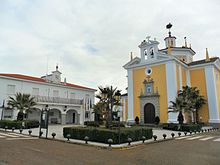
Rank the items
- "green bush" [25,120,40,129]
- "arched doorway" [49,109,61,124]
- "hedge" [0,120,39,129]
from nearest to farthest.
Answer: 1. "hedge" [0,120,39,129]
2. "green bush" [25,120,40,129]
3. "arched doorway" [49,109,61,124]

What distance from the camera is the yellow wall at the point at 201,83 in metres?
30.8

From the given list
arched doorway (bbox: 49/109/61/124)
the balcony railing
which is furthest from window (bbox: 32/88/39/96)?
arched doorway (bbox: 49/109/61/124)

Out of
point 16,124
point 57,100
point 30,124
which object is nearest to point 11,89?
point 57,100

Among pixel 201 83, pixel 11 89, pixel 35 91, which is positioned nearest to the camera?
pixel 11 89

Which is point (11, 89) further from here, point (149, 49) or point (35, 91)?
point (149, 49)

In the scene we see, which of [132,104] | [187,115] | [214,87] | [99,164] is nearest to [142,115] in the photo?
[132,104]

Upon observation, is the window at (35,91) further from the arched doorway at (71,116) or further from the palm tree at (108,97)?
the palm tree at (108,97)

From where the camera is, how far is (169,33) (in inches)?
1586

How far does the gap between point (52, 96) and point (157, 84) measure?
17663mm

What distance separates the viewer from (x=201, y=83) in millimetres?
31781

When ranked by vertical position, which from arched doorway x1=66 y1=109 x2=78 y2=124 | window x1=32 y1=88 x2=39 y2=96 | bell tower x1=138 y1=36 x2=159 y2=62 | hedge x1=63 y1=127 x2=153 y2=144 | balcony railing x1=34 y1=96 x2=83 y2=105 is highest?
bell tower x1=138 y1=36 x2=159 y2=62

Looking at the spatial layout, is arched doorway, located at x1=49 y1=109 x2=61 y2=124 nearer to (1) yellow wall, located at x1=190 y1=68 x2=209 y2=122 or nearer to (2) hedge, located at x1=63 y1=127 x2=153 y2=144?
(2) hedge, located at x1=63 y1=127 x2=153 y2=144

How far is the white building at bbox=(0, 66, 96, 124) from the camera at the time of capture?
94.7 feet

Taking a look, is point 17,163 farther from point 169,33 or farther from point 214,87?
point 169,33
